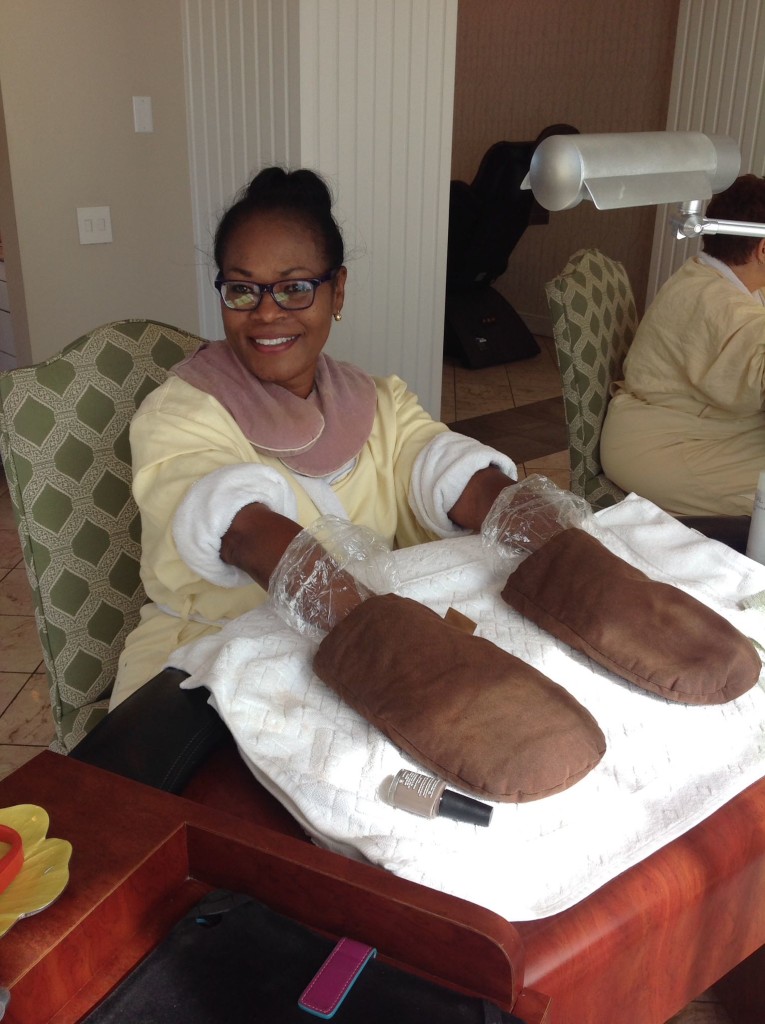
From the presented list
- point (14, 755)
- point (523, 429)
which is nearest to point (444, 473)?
point (14, 755)

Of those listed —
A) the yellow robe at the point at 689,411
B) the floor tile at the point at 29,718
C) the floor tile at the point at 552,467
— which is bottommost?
the floor tile at the point at 29,718

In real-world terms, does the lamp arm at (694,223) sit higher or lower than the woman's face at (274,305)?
higher

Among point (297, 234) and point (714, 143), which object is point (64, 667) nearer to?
point (297, 234)

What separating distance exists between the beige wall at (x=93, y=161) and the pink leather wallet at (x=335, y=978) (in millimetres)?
2923

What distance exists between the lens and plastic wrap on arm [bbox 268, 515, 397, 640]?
960 millimetres

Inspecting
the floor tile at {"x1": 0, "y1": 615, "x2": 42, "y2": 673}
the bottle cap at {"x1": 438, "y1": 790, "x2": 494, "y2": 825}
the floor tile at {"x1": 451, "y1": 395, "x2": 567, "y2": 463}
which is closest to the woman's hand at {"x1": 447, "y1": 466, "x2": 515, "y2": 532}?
the bottle cap at {"x1": 438, "y1": 790, "x2": 494, "y2": 825}

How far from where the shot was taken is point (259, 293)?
1293 millimetres

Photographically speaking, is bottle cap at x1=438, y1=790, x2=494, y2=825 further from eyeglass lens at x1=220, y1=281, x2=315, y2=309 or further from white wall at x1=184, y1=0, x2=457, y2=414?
white wall at x1=184, y1=0, x2=457, y2=414

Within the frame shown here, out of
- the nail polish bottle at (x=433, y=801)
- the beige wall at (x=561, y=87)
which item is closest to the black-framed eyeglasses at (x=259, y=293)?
the nail polish bottle at (x=433, y=801)

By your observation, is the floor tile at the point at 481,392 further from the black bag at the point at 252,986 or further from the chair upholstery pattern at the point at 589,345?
the black bag at the point at 252,986

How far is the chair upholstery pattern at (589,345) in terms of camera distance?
2070 millimetres

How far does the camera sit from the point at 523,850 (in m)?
0.73

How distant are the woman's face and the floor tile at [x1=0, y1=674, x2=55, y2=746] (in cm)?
114

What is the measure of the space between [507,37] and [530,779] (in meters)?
5.56
